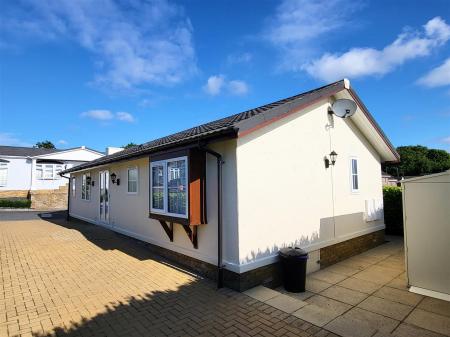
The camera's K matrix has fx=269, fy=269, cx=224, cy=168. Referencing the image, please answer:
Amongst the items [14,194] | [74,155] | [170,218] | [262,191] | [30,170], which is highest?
[74,155]

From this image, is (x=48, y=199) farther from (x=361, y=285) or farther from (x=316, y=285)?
(x=361, y=285)

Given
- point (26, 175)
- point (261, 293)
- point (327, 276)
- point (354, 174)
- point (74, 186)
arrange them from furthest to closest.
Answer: point (26, 175), point (74, 186), point (354, 174), point (327, 276), point (261, 293)

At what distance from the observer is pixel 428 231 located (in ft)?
18.4

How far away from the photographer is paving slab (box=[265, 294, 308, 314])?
15.3 ft

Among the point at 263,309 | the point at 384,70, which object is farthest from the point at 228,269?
the point at 384,70

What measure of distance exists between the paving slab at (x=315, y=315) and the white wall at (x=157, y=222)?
1527mm

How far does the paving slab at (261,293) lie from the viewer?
507 cm

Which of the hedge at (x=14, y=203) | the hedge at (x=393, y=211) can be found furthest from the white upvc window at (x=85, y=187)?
the hedge at (x=393, y=211)

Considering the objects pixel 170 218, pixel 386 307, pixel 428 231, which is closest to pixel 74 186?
pixel 170 218

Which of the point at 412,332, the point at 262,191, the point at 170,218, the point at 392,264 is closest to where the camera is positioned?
the point at 412,332

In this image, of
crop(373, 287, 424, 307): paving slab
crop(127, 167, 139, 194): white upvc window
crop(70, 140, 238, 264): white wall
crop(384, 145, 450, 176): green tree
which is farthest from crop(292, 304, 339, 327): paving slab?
crop(384, 145, 450, 176): green tree

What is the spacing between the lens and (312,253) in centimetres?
711

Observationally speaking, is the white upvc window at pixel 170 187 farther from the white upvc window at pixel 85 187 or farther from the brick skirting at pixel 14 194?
the brick skirting at pixel 14 194

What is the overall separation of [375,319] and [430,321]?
869 mm
